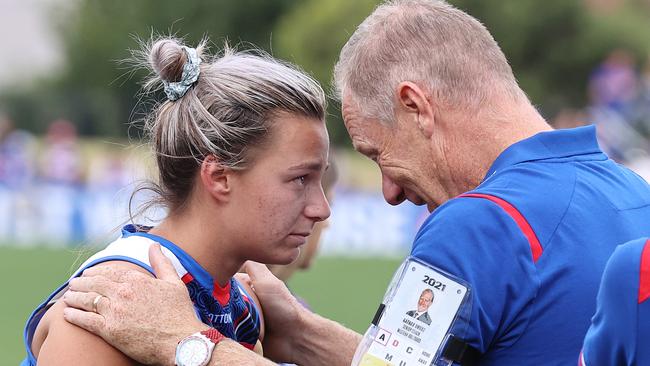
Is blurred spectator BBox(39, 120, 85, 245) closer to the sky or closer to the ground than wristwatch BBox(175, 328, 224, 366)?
closer to the ground

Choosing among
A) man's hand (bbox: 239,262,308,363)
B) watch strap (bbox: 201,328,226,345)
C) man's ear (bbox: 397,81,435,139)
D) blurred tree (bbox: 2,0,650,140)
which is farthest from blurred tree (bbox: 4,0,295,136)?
watch strap (bbox: 201,328,226,345)

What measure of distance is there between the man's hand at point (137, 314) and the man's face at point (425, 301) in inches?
25.8

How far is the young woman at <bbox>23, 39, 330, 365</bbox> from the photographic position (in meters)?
3.38

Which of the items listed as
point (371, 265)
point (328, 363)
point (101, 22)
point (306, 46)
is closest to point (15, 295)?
point (371, 265)

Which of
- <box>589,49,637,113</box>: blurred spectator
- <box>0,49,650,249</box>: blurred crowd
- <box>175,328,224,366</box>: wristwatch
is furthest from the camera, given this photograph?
<box>0,49,650,249</box>: blurred crowd

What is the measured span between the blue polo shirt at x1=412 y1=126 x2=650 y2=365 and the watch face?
640 millimetres

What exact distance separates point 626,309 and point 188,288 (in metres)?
1.49

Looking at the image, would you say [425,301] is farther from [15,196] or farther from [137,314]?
[15,196]

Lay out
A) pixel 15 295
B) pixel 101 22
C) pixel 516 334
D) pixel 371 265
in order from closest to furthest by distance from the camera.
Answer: pixel 516 334
pixel 15 295
pixel 371 265
pixel 101 22

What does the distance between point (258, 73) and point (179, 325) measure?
33.4 inches

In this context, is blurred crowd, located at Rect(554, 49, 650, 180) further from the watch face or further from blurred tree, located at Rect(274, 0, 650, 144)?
the watch face

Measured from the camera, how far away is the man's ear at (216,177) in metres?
3.38

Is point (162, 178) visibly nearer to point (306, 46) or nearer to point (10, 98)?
point (306, 46)

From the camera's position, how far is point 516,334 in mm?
2688
